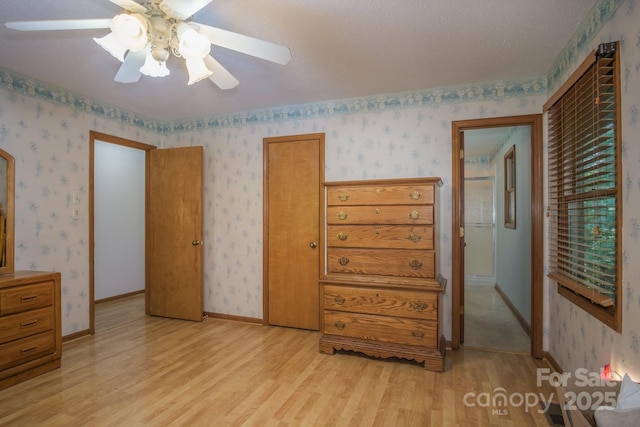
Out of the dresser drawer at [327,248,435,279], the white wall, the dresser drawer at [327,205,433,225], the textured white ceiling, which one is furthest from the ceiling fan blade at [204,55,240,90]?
the white wall

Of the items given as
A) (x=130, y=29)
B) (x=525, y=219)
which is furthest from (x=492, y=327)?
(x=130, y=29)

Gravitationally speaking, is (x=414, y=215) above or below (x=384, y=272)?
above

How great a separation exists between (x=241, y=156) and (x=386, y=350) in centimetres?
252

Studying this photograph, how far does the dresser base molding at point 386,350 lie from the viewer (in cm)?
260

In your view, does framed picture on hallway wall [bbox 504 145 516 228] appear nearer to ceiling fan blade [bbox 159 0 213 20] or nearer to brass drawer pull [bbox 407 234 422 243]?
brass drawer pull [bbox 407 234 422 243]

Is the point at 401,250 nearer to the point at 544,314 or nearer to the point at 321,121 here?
the point at 544,314

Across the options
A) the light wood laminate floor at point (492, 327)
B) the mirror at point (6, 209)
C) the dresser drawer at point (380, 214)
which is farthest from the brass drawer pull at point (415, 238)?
the mirror at point (6, 209)

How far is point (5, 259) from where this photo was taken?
2703 millimetres

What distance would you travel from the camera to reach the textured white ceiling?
6.27ft

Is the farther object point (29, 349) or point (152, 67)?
point (29, 349)

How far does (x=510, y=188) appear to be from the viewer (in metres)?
4.51

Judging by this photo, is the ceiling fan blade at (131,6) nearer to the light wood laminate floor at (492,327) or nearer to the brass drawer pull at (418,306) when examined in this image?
the brass drawer pull at (418,306)

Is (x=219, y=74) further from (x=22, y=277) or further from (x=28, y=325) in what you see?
(x=28, y=325)

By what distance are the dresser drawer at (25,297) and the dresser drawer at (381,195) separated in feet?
7.44
